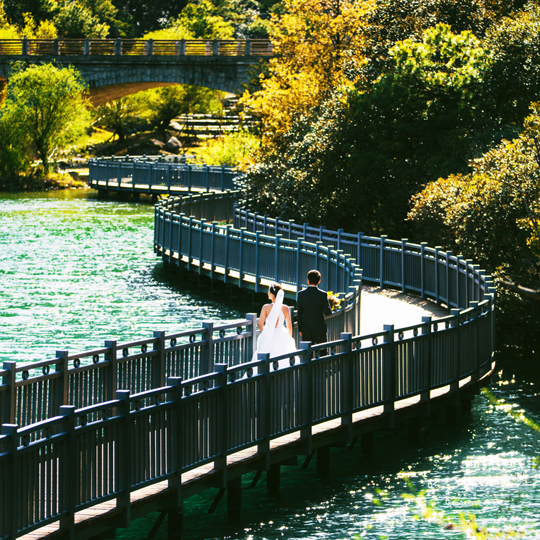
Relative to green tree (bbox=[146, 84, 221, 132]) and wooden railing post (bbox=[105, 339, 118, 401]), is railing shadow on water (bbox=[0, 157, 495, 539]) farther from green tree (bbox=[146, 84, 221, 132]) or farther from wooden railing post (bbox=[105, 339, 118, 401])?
green tree (bbox=[146, 84, 221, 132])

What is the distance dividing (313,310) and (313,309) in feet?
0.05

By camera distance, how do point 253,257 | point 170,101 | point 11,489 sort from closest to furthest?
point 11,489 → point 253,257 → point 170,101

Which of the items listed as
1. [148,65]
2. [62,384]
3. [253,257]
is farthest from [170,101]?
[62,384]

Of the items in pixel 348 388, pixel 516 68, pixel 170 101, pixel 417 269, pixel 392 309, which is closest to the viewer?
pixel 348 388

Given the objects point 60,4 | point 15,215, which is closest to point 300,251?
point 15,215

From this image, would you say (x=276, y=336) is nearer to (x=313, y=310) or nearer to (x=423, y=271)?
(x=313, y=310)

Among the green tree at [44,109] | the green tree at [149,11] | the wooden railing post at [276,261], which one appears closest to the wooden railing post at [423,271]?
the wooden railing post at [276,261]

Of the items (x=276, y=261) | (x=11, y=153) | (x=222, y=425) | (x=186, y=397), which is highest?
(x=11, y=153)

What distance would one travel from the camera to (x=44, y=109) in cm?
6938

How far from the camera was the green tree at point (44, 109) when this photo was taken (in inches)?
2707

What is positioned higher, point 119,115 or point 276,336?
point 119,115

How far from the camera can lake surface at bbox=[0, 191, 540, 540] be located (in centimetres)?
1219

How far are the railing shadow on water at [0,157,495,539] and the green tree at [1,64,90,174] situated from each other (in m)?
50.3

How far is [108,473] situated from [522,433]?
8.09 metres
